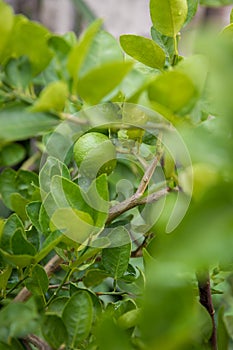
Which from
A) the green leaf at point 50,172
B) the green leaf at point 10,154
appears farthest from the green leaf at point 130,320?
the green leaf at point 10,154

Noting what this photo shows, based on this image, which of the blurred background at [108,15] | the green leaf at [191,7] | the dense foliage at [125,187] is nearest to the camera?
the dense foliage at [125,187]

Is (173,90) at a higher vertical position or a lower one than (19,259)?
higher

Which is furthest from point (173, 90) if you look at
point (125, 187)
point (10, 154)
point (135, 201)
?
point (10, 154)

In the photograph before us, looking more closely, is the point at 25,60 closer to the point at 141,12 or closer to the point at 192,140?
the point at 192,140

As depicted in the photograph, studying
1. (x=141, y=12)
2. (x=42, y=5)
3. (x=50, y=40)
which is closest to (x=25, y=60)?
(x=50, y=40)

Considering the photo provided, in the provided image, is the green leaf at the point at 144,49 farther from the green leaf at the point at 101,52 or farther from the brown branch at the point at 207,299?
the brown branch at the point at 207,299

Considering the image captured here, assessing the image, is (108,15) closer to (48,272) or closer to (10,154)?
(10,154)

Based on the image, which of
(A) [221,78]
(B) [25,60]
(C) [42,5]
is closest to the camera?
(A) [221,78]
